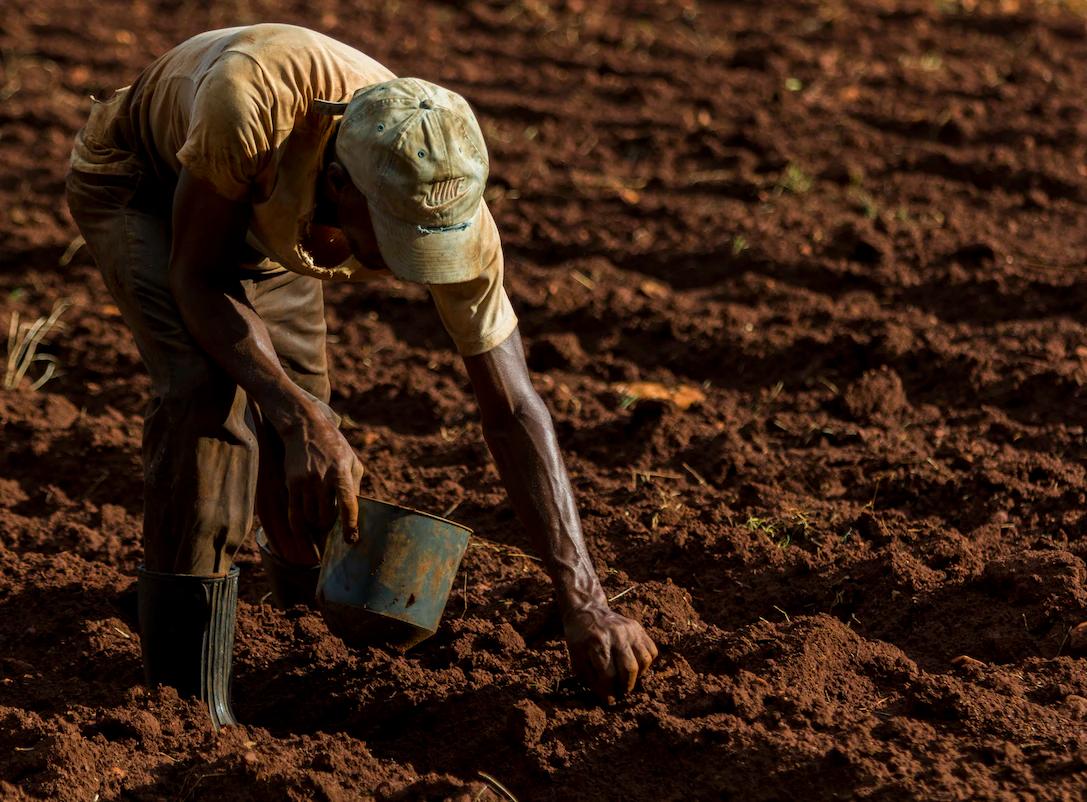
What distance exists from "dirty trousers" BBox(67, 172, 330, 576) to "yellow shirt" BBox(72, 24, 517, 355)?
189mm

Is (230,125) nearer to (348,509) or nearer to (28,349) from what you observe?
(348,509)

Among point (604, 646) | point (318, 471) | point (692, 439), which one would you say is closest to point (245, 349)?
point (318, 471)

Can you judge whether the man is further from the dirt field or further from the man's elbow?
the dirt field

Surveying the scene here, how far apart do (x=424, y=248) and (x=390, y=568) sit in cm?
80

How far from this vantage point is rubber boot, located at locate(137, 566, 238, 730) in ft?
11.7

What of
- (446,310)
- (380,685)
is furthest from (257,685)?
(446,310)

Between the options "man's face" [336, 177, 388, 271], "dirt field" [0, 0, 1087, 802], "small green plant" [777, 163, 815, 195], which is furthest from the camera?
"small green plant" [777, 163, 815, 195]

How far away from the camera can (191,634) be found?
11.8 feet

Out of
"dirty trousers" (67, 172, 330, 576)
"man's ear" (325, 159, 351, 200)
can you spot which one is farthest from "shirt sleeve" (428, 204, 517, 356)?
"dirty trousers" (67, 172, 330, 576)

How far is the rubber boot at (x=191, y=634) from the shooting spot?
11.7ft

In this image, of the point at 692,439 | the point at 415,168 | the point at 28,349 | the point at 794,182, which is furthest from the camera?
the point at 794,182

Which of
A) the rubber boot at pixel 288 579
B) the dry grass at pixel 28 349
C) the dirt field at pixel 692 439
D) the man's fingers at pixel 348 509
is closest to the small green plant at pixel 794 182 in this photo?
the dirt field at pixel 692 439

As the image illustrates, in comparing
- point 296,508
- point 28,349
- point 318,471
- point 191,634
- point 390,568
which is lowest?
point 28,349

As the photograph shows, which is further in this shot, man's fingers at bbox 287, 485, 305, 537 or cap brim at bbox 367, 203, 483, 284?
man's fingers at bbox 287, 485, 305, 537
